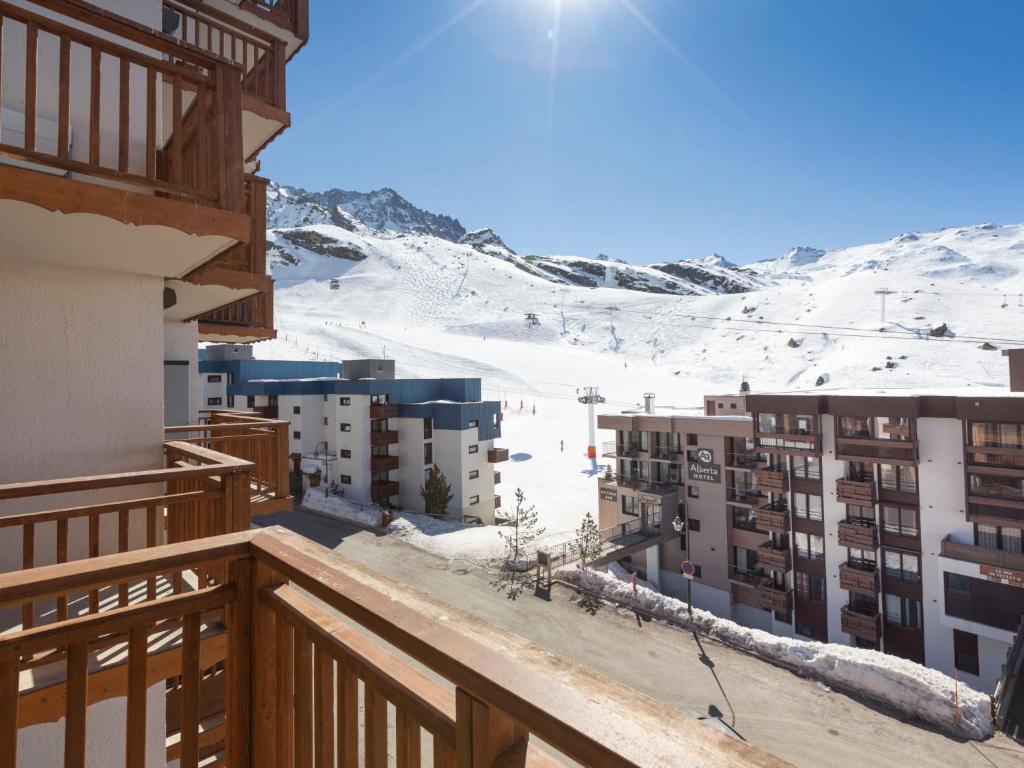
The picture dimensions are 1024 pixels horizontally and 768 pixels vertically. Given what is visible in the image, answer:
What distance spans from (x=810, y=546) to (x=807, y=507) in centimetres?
134

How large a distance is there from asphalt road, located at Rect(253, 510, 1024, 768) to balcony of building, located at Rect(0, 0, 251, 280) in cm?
651

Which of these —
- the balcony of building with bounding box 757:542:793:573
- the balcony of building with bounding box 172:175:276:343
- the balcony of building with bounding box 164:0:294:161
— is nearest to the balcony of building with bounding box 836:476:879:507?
the balcony of building with bounding box 757:542:793:573

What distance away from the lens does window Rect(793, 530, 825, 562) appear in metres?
18.5

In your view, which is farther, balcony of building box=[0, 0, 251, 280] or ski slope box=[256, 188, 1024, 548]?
ski slope box=[256, 188, 1024, 548]

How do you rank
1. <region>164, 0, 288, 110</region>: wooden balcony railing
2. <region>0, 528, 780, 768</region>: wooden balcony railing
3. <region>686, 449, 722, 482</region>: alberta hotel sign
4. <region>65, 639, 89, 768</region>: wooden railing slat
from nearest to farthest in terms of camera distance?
<region>0, 528, 780, 768</region>: wooden balcony railing → <region>65, 639, 89, 768</region>: wooden railing slat → <region>164, 0, 288, 110</region>: wooden balcony railing → <region>686, 449, 722, 482</region>: alberta hotel sign

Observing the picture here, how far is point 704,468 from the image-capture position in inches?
850

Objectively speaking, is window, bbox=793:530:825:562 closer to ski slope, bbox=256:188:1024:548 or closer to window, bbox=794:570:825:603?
window, bbox=794:570:825:603

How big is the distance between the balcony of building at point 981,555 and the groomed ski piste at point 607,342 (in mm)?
4161

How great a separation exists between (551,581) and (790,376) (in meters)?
59.5

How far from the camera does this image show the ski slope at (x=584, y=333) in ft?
170

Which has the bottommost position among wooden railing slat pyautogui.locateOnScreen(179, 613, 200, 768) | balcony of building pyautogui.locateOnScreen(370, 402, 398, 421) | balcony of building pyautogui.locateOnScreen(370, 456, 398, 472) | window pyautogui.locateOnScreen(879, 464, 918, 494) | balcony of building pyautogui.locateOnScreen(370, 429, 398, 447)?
balcony of building pyautogui.locateOnScreen(370, 456, 398, 472)

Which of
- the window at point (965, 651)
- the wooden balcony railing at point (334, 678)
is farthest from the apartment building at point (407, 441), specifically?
the wooden balcony railing at point (334, 678)

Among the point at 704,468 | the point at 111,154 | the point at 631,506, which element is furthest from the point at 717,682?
the point at 111,154

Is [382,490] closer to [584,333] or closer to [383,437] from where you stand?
[383,437]
